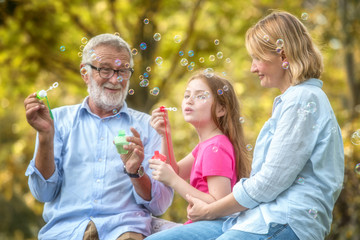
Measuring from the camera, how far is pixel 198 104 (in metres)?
2.67

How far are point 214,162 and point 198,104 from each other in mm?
382

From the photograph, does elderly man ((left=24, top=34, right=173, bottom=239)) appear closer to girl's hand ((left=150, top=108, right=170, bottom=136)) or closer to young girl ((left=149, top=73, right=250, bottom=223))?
girl's hand ((left=150, top=108, right=170, bottom=136))

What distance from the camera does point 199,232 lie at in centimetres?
236

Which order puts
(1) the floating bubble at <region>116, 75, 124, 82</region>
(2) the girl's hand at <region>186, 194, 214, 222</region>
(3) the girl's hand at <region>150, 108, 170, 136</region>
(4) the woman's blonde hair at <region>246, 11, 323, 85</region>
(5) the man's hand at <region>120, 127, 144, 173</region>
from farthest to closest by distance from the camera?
(1) the floating bubble at <region>116, 75, 124, 82</region> < (3) the girl's hand at <region>150, 108, 170, 136</region> < (5) the man's hand at <region>120, 127, 144, 173</region> < (2) the girl's hand at <region>186, 194, 214, 222</region> < (4) the woman's blonde hair at <region>246, 11, 323, 85</region>

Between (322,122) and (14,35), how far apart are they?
19.7ft

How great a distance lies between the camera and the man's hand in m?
2.58

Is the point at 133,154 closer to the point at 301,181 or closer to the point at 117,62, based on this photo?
the point at 117,62

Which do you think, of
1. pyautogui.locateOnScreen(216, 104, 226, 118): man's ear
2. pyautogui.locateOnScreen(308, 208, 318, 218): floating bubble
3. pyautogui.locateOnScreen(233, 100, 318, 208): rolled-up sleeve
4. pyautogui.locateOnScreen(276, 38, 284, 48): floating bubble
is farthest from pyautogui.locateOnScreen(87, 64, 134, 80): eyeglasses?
pyautogui.locateOnScreen(308, 208, 318, 218): floating bubble

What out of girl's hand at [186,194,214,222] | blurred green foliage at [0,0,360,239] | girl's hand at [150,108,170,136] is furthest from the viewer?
blurred green foliage at [0,0,360,239]

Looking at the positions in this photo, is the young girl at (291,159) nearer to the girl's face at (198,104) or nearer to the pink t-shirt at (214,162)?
→ the pink t-shirt at (214,162)

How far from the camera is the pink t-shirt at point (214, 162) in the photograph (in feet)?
8.14

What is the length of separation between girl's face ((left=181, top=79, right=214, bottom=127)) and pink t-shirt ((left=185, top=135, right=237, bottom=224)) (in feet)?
0.45

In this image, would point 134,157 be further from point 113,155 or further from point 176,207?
point 176,207

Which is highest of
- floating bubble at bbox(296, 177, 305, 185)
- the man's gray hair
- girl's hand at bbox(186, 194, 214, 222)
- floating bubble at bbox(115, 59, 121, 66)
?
the man's gray hair
